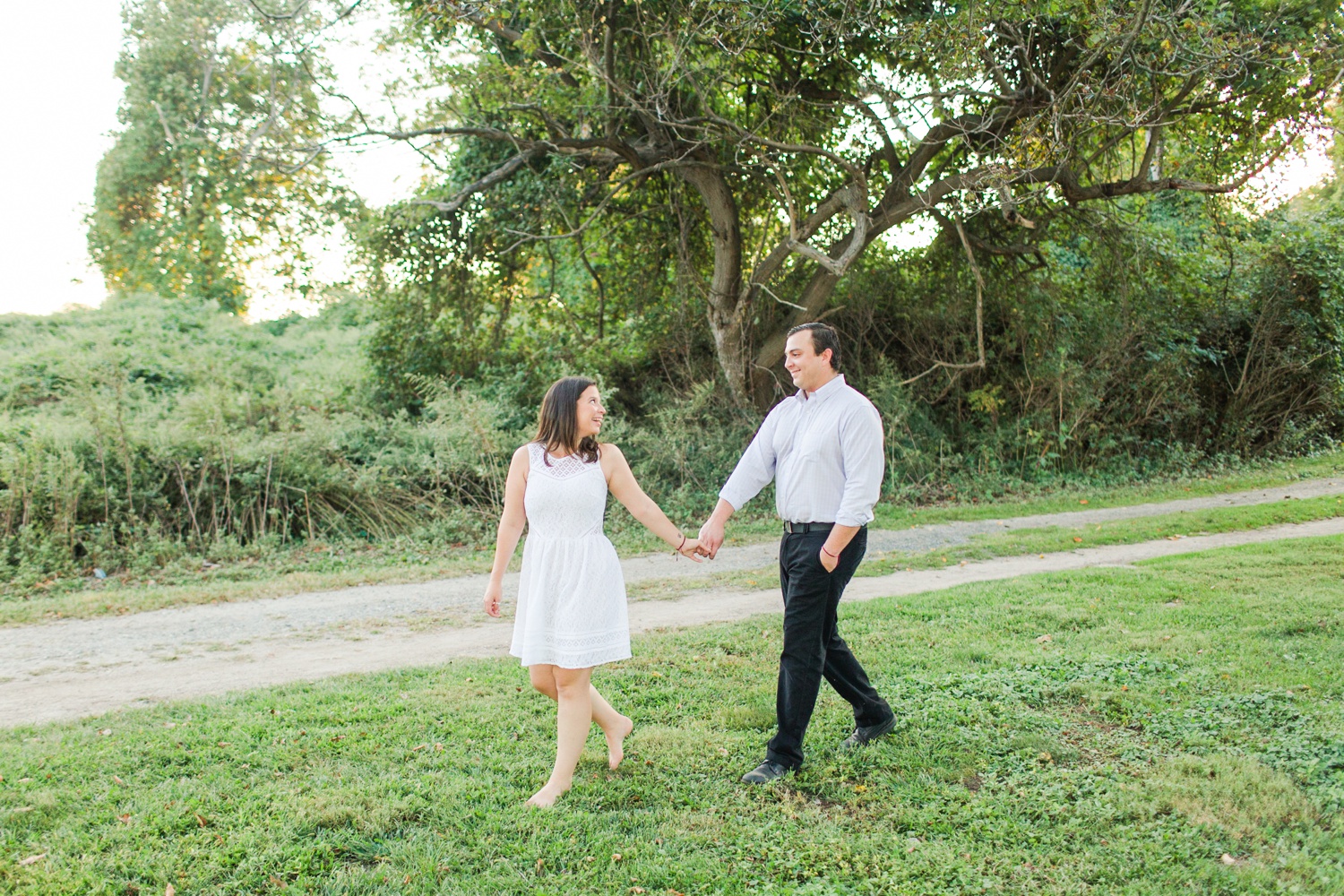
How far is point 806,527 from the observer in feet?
14.4

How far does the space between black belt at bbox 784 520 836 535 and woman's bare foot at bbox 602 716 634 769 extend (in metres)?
1.29

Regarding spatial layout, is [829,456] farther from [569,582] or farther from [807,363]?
[569,582]

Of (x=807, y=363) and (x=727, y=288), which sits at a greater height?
(x=727, y=288)

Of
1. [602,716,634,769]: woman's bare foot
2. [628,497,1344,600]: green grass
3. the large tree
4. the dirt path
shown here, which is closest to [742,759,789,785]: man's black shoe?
[602,716,634,769]: woman's bare foot

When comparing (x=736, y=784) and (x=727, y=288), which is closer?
(x=736, y=784)

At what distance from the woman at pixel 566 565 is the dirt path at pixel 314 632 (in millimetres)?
2730

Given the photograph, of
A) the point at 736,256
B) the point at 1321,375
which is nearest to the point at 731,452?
the point at 736,256

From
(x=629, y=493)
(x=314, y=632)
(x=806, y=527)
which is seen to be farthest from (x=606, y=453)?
(x=314, y=632)

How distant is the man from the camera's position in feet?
14.0

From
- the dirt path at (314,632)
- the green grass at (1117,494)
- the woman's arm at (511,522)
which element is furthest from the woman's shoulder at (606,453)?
the green grass at (1117,494)

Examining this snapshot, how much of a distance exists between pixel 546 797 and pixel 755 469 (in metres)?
1.88

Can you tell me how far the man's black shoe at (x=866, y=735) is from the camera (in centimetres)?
477

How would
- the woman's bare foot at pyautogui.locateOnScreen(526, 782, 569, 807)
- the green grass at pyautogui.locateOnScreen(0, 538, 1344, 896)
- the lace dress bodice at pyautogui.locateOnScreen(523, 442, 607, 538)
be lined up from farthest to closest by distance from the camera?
the lace dress bodice at pyautogui.locateOnScreen(523, 442, 607, 538) < the woman's bare foot at pyautogui.locateOnScreen(526, 782, 569, 807) < the green grass at pyautogui.locateOnScreen(0, 538, 1344, 896)

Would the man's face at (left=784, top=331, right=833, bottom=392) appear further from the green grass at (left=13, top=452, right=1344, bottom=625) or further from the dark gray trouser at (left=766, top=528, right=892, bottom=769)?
the green grass at (left=13, top=452, right=1344, bottom=625)
